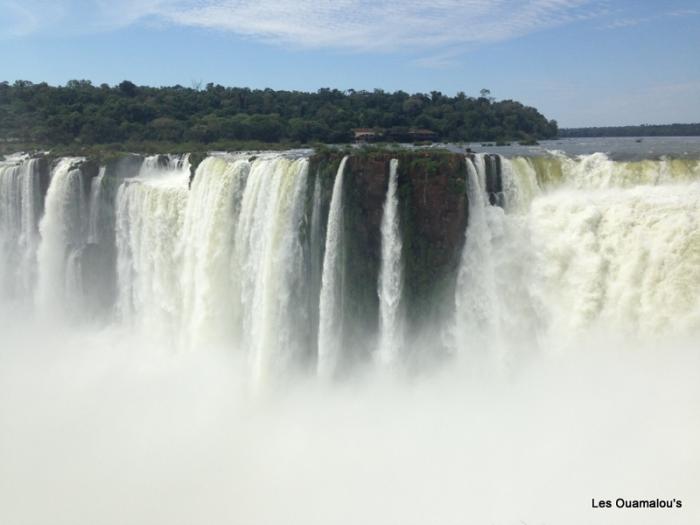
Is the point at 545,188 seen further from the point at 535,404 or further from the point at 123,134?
the point at 123,134

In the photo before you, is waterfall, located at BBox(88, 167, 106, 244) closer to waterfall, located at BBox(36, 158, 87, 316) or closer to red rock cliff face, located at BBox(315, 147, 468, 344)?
waterfall, located at BBox(36, 158, 87, 316)

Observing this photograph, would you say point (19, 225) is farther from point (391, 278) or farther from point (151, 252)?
point (391, 278)

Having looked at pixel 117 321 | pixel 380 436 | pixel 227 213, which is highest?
pixel 227 213

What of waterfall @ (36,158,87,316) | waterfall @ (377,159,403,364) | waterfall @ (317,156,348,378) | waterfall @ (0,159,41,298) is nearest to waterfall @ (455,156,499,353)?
waterfall @ (377,159,403,364)

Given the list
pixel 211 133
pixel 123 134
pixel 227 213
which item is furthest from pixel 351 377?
pixel 123 134

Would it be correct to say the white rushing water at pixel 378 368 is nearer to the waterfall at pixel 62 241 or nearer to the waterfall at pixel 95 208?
the waterfall at pixel 95 208

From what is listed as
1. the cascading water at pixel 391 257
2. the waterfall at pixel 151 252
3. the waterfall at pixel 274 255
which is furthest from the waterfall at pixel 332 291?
the waterfall at pixel 151 252
